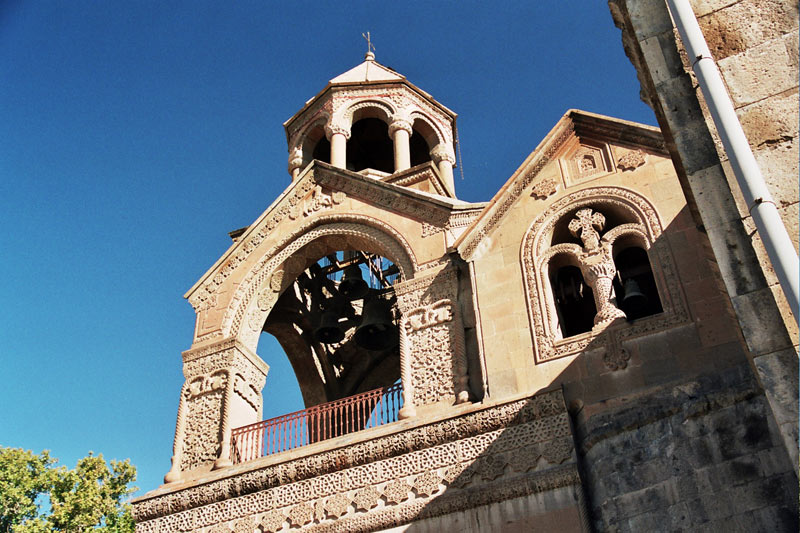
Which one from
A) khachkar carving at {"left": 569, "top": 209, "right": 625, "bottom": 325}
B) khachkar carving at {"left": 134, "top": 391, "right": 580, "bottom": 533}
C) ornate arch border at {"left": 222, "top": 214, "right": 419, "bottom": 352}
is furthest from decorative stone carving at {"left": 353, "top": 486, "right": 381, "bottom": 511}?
ornate arch border at {"left": 222, "top": 214, "right": 419, "bottom": 352}

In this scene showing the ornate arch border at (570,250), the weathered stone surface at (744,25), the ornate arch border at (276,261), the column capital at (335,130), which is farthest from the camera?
the column capital at (335,130)

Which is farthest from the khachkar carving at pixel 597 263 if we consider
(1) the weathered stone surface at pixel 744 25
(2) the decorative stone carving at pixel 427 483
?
(1) the weathered stone surface at pixel 744 25

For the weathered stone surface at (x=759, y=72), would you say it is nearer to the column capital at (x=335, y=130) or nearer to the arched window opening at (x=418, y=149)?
the column capital at (x=335, y=130)

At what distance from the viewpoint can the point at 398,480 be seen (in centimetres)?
1176

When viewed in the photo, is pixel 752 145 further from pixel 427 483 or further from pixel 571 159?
pixel 571 159

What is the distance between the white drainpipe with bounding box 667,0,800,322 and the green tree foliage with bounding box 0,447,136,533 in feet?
68.1

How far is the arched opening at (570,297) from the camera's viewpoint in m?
13.4

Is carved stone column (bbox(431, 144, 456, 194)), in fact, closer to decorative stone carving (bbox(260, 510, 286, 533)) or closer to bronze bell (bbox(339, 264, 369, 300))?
bronze bell (bbox(339, 264, 369, 300))

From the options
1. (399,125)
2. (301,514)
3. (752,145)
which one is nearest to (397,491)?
(301,514)

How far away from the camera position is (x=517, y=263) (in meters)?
13.2

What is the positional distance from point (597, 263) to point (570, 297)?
1.39 meters

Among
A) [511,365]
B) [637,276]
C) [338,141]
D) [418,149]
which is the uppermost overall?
[418,149]

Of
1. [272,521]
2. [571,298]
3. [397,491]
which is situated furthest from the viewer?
[571,298]

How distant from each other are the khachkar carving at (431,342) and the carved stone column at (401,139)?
5.86 m
